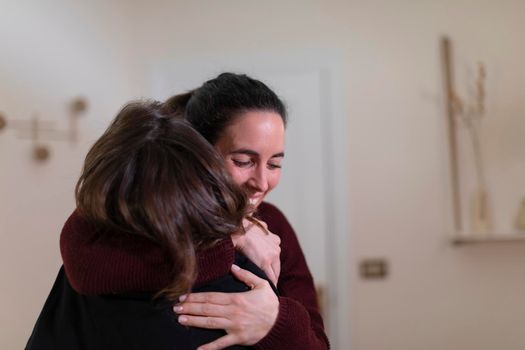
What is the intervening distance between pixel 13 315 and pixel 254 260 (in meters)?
1.16

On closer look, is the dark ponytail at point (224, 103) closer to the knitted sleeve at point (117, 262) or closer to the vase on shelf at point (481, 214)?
the knitted sleeve at point (117, 262)

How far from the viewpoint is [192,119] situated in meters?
1.29

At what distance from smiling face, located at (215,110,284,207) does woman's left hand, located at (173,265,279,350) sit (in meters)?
0.27

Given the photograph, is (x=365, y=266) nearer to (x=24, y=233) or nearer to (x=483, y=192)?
(x=483, y=192)

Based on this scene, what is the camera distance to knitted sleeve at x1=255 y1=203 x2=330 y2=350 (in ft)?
3.14

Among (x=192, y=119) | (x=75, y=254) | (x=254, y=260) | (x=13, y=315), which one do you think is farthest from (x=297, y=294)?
(x=13, y=315)

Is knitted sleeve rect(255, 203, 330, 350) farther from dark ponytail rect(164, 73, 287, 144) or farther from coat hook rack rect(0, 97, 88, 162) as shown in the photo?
coat hook rack rect(0, 97, 88, 162)

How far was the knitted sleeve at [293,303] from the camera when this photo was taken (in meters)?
0.96

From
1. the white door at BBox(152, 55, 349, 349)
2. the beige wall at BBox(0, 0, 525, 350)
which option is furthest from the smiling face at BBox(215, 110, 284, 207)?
the white door at BBox(152, 55, 349, 349)

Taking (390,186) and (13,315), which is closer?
(13,315)

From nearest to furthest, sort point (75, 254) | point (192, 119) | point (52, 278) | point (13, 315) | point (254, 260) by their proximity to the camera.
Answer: point (75, 254), point (254, 260), point (192, 119), point (13, 315), point (52, 278)

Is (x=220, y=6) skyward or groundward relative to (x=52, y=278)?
skyward

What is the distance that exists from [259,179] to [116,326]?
45cm

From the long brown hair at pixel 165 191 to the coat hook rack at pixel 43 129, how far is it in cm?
119
